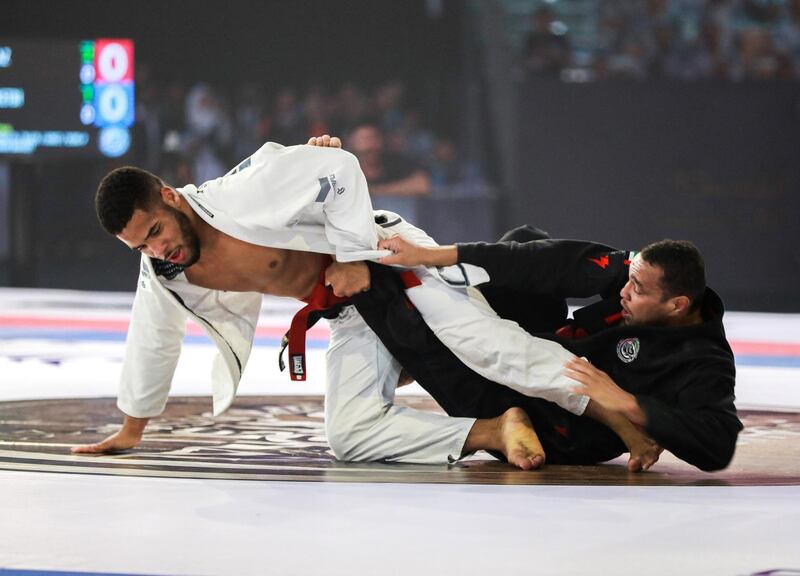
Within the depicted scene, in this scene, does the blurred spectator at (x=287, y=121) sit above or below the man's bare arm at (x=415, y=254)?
above

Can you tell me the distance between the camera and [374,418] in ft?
9.47

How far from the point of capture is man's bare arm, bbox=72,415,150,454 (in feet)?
9.45

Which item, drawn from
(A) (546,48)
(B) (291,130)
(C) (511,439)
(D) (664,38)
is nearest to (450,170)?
(A) (546,48)

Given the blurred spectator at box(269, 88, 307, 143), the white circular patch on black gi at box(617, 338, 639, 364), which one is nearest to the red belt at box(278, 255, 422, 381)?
the white circular patch on black gi at box(617, 338, 639, 364)

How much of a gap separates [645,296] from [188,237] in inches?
42.5

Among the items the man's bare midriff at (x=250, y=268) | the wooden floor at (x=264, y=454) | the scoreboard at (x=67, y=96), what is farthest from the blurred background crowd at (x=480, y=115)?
the man's bare midriff at (x=250, y=268)

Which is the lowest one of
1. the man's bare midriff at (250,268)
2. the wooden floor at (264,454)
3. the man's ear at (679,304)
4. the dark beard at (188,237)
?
the wooden floor at (264,454)

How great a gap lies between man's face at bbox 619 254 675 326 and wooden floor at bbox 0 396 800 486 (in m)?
0.36

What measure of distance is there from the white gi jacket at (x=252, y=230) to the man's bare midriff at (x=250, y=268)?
0.18 feet

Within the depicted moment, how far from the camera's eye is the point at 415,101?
9148mm

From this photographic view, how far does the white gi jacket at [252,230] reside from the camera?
2.82 metres

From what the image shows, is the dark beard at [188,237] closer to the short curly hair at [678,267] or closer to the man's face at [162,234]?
the man's face at [162,234]

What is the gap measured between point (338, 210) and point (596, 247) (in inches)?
25.2

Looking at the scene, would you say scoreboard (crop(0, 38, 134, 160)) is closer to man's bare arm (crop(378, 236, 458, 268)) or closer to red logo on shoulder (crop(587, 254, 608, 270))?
man's bare arm (crop(378, 236, 458, 268))
